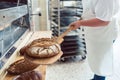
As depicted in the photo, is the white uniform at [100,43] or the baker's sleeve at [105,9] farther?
the white uniform at [100,43]

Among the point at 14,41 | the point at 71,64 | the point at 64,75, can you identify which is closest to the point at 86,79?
the point at 64,75

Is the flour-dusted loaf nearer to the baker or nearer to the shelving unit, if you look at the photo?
the baker

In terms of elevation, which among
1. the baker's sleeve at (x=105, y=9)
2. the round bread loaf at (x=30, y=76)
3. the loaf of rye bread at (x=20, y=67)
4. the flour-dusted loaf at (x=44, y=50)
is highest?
the baker's sleeve at (x=105, y=9)

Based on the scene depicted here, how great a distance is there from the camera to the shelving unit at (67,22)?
2.60m

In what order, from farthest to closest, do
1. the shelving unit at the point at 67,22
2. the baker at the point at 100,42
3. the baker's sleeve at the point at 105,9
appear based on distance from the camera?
the shelving unit at the point at 67,22
the baker at the point at 100,42
the baker's sleeve at the point at 105,9

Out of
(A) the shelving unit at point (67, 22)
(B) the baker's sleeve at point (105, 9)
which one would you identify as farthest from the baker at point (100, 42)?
(A) the shelving unit at point (67, 22)

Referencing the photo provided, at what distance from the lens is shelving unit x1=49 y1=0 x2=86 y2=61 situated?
260 cm

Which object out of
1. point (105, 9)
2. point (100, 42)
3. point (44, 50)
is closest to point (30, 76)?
point (44, 50)

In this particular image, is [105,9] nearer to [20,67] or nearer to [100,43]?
[100,43]

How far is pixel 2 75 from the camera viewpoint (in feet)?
2.85

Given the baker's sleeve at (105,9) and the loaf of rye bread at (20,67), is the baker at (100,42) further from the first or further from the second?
the loaf of rye bread at (20,67)

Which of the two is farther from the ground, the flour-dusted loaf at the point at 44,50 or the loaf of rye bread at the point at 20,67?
the flour-dusted loaf at the point at 44,50

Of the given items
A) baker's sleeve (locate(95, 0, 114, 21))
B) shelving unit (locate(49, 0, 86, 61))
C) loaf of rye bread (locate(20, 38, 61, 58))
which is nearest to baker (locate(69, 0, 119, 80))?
baker's sleeve (locate(95, 0, 114, 21))

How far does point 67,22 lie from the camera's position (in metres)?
2.68
